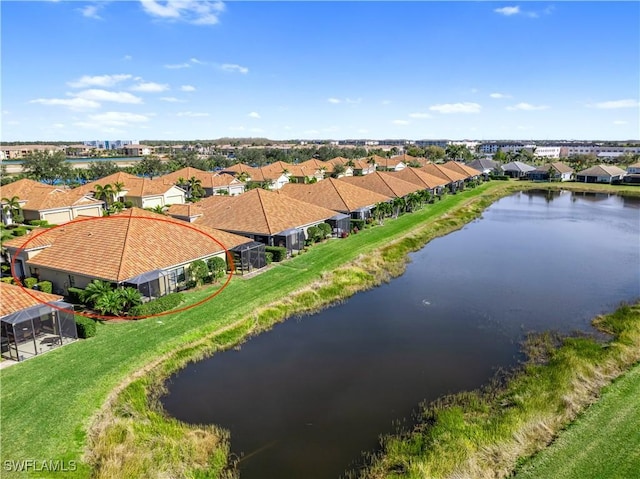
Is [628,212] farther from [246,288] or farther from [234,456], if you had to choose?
[234,456]

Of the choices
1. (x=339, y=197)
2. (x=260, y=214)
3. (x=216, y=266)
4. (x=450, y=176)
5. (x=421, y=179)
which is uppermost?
(x=421, y=179)

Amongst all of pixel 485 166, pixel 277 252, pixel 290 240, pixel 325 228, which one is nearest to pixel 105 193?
pixel 290 240

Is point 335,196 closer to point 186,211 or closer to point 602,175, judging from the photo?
point 186,211

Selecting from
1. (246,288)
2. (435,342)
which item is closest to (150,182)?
(246,288)

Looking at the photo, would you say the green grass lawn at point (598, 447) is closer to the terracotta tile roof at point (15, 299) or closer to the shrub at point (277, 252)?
the terracotta tile roof at point (15, 299)

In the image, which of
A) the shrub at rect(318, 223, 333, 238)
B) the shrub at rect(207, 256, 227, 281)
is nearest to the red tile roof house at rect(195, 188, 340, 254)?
the shrub at rect(318, 223, 333, 238)

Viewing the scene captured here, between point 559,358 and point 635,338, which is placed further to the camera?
point 635,338
